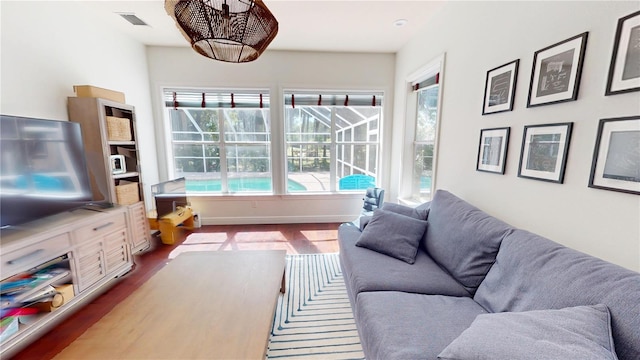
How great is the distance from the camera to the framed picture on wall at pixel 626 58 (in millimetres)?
1006

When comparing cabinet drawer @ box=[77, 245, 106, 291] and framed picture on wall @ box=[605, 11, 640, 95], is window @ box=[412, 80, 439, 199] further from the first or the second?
cabinet drawer @ box=[77, 245, 106, 291]

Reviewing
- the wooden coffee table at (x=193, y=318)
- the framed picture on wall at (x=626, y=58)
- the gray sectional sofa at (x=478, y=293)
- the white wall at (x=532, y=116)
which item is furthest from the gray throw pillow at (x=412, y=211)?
the framed picture on wall at (x=626, y=58)

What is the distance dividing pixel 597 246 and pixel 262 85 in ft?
12.1

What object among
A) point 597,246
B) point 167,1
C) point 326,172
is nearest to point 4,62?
point 167,1

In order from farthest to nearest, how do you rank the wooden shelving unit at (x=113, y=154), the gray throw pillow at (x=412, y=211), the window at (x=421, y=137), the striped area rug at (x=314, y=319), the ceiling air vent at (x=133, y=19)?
the window at (x=421, y=137) → the ceiling air vent at (x=133, y=19) → the wooden shelving unit at (x=113, y=154) → the gray throw pillow at (x=412, y=211) → the striped area rug at (x=314, y=319)

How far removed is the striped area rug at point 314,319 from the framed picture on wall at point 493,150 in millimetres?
1572

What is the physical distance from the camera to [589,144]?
1.19 meters

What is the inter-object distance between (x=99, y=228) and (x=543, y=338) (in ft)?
9.75

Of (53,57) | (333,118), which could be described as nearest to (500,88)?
(333,118)

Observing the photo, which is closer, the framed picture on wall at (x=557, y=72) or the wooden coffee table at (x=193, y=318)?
the wooden coffee table at (x=193, y=318)

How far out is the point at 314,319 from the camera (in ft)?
5.86

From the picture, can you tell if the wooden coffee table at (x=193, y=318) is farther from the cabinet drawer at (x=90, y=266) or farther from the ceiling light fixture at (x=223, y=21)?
the ceiling light fixture at (x=223, y=21)

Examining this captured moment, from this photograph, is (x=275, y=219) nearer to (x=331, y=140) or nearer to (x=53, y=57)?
(x=331, y=140)

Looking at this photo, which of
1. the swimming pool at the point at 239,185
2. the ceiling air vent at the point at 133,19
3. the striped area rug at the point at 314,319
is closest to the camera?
the striped area rug at the point at 314,319
